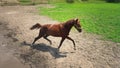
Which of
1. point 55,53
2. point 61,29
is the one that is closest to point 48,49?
point 55,53

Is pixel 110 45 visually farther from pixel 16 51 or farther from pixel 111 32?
pixel 16 51

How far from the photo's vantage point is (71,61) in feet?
40.3

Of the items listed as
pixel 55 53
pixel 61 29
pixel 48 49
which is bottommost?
pixel 48 49

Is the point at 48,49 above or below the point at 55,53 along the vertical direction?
below

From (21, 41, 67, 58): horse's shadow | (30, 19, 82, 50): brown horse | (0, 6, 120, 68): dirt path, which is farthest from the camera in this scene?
(21, 41, 67, 58): horse's shadow

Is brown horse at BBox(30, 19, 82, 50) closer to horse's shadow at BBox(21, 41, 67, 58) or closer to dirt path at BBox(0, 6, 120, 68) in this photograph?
horse's shadow at BBox(21, 41, 67, 58)

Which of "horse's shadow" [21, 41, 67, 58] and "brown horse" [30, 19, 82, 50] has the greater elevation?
"brown horse" [30, 19, 82, 50]

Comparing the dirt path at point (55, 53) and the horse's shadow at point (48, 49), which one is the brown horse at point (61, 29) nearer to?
the horse's shadow at point (48, 49)

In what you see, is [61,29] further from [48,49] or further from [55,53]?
[48,49]

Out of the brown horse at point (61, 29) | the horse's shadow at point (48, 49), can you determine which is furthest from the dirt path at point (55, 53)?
the brown horse at point (61, 29)

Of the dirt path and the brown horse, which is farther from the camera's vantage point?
the brown horse

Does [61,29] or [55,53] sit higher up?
[61,29]

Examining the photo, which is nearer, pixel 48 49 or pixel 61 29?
pixel 61 29

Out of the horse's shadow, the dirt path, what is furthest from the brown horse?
the dirt path
